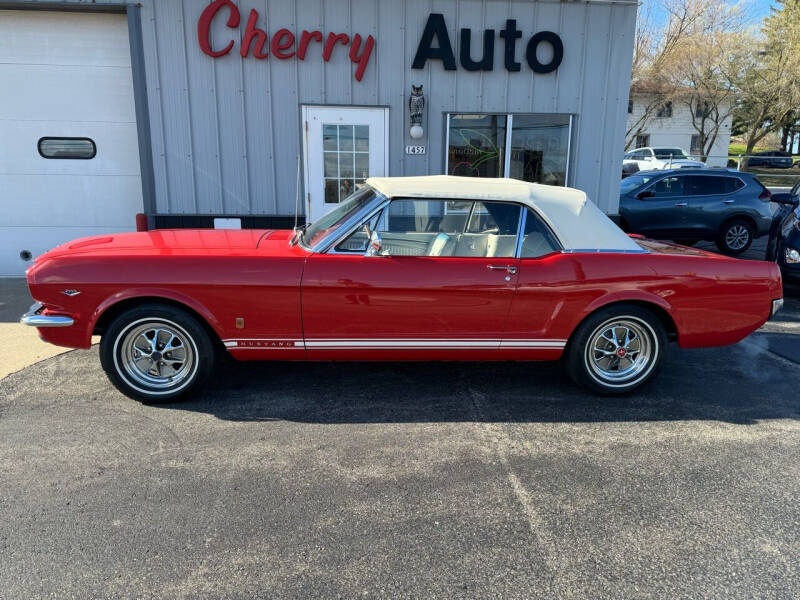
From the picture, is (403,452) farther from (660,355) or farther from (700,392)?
(700,392)

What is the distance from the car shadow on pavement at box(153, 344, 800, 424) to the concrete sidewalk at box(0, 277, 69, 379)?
5.24 ft

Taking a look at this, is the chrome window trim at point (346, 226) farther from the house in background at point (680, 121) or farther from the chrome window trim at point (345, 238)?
the house in background at point (680, 121)

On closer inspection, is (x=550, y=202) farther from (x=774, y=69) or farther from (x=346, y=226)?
(x=774, y=69)

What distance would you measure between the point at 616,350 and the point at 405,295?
1.63 m

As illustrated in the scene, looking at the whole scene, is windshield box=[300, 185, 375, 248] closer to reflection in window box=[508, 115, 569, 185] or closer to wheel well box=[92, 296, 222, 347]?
wheel well box=[92, 296, 222, 347]

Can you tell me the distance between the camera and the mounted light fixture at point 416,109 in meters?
7.80

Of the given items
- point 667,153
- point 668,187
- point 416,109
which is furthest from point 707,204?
point 667,153

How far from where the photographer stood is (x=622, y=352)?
13.6ft

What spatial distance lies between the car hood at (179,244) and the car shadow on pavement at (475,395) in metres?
1.03

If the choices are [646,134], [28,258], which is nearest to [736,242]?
[28,258]

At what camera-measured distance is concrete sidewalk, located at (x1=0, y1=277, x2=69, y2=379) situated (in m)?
4.59

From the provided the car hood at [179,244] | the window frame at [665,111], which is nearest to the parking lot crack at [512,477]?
the car hood at [179,244]

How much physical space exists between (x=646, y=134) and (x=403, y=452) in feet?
139

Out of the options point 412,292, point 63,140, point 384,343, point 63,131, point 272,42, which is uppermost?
point 272,42
